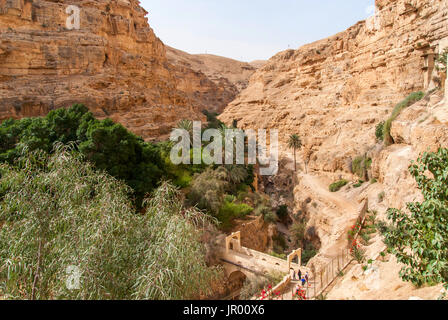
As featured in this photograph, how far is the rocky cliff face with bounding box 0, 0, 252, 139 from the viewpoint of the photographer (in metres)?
25.9

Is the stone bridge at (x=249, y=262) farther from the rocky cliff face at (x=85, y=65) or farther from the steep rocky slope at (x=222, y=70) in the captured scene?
the steep rocky slope at (x=222, y=70)

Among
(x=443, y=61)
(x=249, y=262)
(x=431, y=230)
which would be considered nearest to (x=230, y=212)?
(x=249, y=262)

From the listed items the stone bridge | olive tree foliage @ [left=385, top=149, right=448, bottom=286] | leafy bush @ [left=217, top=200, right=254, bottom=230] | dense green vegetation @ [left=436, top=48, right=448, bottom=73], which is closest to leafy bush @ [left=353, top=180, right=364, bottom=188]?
leafy bush @ [left=217, top=200, right=254, bottom=230]

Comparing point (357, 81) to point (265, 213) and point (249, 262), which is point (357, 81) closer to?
point (265, 213)

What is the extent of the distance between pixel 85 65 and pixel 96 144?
56.5 ft

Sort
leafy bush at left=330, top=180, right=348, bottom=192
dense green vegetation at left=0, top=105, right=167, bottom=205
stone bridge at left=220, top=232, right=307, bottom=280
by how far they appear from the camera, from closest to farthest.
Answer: stone bridge at left=220, top=232, right=307, bottom=280
dense green vegetation at left=0, top=105, right=167, bottom=205
leafy bush at left=330, top=180, right=348, bottom=192

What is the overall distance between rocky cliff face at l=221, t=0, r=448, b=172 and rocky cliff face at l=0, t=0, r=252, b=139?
15442 mm

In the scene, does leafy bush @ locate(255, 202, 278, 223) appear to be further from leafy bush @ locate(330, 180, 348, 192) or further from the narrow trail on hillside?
leafy bush @ locate(330, 180, 348, 192)

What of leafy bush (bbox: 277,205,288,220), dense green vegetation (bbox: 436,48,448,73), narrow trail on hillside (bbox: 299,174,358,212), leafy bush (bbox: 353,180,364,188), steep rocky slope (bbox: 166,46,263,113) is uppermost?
steep rocky slope (bbox: 166,46,263,113)

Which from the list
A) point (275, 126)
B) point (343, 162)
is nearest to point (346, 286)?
point (343, 162)

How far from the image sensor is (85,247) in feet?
15.9
